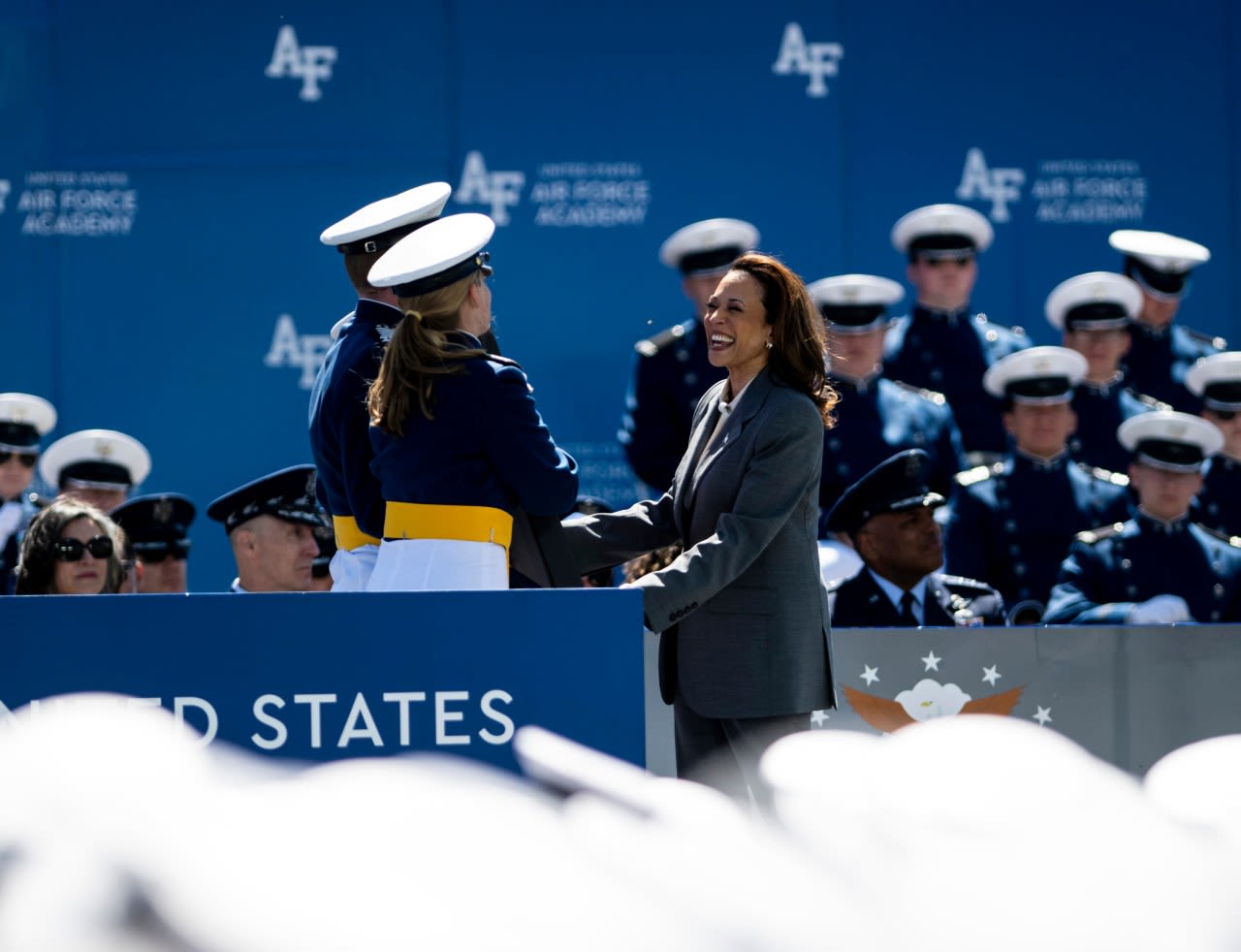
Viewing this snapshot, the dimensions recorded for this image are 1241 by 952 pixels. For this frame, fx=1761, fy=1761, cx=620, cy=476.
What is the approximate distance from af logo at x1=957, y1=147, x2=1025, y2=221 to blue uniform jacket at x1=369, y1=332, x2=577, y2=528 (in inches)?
164

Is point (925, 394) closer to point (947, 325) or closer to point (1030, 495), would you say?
point (947, 325)

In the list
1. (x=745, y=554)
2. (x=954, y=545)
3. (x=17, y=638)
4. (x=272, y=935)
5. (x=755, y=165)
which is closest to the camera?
(x=272, y=935)

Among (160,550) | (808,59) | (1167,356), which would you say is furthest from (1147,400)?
(160,550)

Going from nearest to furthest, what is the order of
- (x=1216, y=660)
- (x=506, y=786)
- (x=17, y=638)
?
(x=506, y=786) < (x=17, y=638) < (x=1216, y=660)

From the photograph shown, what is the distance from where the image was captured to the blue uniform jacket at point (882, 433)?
6602mm

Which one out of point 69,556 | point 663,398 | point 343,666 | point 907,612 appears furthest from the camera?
point 663,398

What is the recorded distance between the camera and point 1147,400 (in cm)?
735

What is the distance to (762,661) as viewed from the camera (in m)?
3.70

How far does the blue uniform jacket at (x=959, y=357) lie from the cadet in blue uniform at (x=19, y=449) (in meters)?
3.33

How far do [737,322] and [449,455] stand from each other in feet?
2.47

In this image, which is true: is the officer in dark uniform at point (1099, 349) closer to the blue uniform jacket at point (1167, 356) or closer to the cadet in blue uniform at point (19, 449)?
the blue uniform jacket at point (1167, 356)

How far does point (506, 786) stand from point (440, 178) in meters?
5.75

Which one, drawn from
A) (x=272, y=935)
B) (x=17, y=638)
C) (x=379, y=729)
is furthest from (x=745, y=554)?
(x=272, y=935)

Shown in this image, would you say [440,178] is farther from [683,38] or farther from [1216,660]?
[1216,660]
